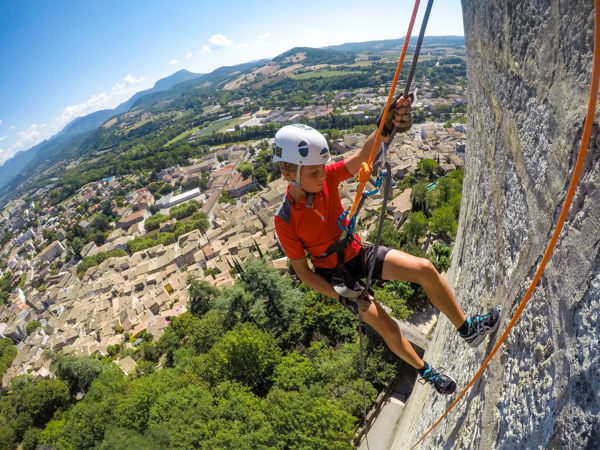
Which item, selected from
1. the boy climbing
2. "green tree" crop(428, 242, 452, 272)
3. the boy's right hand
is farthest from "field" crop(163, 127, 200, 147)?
the boy's right hand

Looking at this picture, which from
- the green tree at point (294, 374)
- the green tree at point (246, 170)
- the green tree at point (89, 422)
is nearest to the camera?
the green tree at point (294, 374)

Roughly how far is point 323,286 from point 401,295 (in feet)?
36.3

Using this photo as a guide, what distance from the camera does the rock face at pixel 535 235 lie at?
1220 mm

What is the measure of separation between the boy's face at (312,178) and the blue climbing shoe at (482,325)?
65.4 inches

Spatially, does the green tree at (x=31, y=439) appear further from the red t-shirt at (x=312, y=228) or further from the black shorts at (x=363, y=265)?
the black shorts at (x=363, y=265)

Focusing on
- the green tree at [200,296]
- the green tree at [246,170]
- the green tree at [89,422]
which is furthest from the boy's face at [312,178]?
the green tree at [246,170]

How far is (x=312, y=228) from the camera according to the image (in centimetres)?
293

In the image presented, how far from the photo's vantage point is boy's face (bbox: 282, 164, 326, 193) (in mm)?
2877

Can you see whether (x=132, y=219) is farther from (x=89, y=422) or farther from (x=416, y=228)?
(x=416, y=228)

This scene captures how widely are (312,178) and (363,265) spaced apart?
0.95 meters

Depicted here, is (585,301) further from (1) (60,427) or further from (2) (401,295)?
(1) (60,427)

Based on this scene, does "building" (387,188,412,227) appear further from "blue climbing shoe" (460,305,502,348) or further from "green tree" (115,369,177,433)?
"blue climbing shoe" (460,305,502,348)

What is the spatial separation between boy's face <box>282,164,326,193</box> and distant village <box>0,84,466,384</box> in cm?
2078

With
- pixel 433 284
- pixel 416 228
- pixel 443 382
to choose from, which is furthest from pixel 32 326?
pixel 433 284
